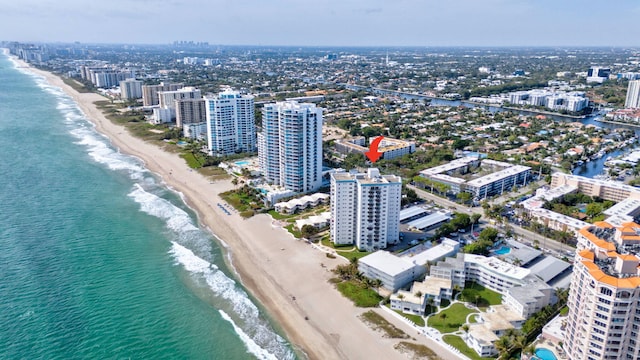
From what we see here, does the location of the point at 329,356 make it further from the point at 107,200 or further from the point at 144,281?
the point at 107,200

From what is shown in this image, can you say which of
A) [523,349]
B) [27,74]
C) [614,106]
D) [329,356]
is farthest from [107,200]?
[27,74]

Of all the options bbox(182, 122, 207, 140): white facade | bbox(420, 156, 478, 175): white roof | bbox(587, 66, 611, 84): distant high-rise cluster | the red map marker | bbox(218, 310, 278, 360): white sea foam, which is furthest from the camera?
bbox(587, 66, 611, 84): distant high-rise cluster

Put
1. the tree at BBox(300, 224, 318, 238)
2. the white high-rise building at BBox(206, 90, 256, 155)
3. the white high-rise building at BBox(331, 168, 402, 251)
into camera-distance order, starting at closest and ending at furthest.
Answer: the white high-rise building at BBox(331, 168, 402, 251) < the tree at BBox(300, 224, 318, 238) < the white high-rise building at BBox(206, 90, 256, 155)

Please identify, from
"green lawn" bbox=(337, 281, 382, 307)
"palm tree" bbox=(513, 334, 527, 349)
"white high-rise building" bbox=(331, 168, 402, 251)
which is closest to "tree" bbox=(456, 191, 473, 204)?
"white high-rise building" bbox=(331, 168, 402, 251)

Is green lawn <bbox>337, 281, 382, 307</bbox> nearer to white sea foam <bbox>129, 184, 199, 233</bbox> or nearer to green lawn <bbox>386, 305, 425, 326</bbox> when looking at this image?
green lawn <bbox>386, 305, 425, 326</bbox>

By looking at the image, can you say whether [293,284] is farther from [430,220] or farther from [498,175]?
[498,175]

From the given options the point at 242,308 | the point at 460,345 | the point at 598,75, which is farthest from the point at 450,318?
the point at 598,75

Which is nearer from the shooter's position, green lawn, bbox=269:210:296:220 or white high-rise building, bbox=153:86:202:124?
green lawn, bbox=269:210:296:220
